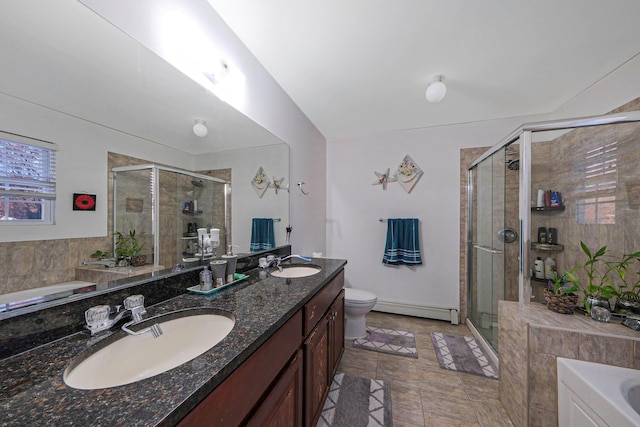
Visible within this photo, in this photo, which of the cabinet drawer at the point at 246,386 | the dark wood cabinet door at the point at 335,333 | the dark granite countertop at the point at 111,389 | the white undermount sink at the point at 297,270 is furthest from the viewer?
the white undermount sink at the point at 297,270

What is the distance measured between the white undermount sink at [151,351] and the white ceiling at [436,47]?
1494 millimetres

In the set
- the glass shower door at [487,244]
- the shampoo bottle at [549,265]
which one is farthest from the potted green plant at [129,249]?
the shampoo bottle at [549,265]

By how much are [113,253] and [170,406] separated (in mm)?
646

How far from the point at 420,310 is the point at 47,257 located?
298cm

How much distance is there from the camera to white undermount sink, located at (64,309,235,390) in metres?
0.59

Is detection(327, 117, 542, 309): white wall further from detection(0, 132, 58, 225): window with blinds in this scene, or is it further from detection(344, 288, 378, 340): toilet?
detection(0, 132, 58, 225): window with blinds

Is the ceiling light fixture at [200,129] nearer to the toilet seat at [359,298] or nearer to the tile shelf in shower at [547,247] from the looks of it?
the toilet seat at [359,298]

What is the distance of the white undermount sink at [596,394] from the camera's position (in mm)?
886

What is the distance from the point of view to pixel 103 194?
775 millimetres

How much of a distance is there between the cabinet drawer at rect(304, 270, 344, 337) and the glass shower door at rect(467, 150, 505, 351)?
4.95ft

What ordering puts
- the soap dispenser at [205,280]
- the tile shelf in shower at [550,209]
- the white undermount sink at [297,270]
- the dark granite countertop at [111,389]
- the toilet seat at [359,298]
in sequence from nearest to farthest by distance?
the dark granite countertop at [111,389] → the soap dispenser at [205,280] → the white undermount sink at [297,270] → the tile shelf in shower at [550,209] → the toilet seat at [359,298]

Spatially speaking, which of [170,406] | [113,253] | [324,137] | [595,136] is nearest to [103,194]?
[113,253]

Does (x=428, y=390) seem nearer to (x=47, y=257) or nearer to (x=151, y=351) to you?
(x=151, y=351)

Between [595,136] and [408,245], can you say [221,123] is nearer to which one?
[408,245]
